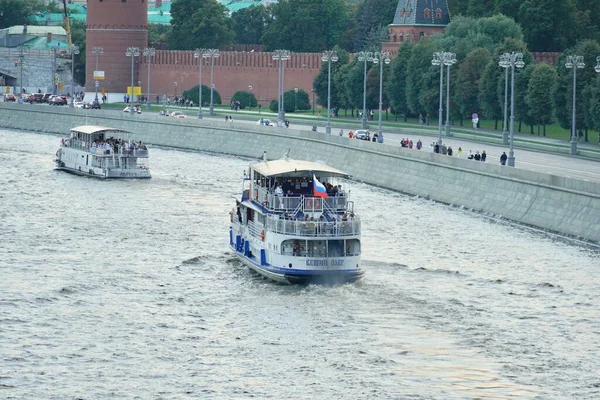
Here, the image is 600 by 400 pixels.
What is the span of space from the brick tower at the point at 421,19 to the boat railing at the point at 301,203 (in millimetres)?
87154

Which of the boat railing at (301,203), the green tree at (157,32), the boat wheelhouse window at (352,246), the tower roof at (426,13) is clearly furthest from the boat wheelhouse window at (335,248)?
the green tree at (157,32)

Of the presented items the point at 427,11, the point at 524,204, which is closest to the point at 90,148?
the point at 524,204

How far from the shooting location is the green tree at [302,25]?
484 feet

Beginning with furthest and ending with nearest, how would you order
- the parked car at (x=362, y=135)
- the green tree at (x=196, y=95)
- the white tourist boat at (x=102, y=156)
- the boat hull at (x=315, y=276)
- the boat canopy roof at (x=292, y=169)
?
the green tree at (x=196, y=95)
the parked car at (x=362, y=135)
the white tourist boat at (x=102, y=156)
the boat canopy roof at (x=292, y=169)
the boat hull at (x=315, y=276)

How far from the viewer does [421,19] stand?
436ft

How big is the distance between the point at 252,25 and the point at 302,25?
21.3m

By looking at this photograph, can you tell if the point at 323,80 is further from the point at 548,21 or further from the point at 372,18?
the point at 372,18

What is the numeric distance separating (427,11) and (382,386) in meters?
101

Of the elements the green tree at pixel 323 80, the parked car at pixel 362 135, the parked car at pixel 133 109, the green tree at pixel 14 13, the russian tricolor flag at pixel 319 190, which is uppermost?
the green tree at pixel 14 13

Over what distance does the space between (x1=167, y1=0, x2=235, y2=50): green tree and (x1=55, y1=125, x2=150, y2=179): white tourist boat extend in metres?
70.4

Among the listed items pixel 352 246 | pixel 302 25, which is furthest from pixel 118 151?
pixel 302 25

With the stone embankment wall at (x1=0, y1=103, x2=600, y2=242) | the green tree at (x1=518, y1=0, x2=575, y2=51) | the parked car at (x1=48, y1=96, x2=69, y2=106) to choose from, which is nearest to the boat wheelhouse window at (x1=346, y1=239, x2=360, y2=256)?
the stone embankment wall at (x1=0, y1=103, x2=600, y2=242)

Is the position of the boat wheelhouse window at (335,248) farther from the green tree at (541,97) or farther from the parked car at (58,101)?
the parked car at (58,101)

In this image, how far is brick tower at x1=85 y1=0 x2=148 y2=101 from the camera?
136m
